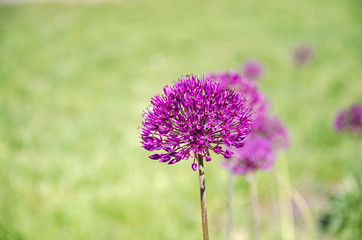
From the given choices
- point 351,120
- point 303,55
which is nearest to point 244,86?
point 351,120

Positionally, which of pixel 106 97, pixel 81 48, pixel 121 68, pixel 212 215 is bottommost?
pixel 212 215

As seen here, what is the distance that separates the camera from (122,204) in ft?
15.2

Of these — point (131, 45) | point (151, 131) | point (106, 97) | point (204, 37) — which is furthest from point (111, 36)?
point (151, 131)

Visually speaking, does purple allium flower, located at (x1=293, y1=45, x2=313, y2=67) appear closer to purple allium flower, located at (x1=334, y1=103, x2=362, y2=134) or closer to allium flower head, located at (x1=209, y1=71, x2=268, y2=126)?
purple allium flower, located at (x1=334, y1=103, x2=362, y2=134)

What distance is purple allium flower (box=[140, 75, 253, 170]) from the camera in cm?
187

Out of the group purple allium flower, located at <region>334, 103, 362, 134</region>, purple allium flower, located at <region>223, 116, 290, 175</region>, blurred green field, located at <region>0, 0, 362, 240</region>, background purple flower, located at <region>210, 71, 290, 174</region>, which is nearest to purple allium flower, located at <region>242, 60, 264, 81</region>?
blurred green field, located at <region>0, 0, 362, 240</region>

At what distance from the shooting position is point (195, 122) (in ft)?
6.27

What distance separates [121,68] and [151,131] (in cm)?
986

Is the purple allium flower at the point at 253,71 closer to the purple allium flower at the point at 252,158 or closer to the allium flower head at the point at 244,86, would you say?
the purple allium flower at the point at 252,158

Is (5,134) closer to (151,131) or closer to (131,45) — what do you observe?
(151,131)

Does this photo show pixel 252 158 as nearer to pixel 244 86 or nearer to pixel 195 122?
pixel 244 86

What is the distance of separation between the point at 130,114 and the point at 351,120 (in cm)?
516

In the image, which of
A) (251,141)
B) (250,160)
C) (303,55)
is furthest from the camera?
(303,55)

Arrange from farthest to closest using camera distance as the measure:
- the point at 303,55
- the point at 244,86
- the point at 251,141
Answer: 1. the point at 303,55
2. the point at 251,141
3. the point at 244,86
